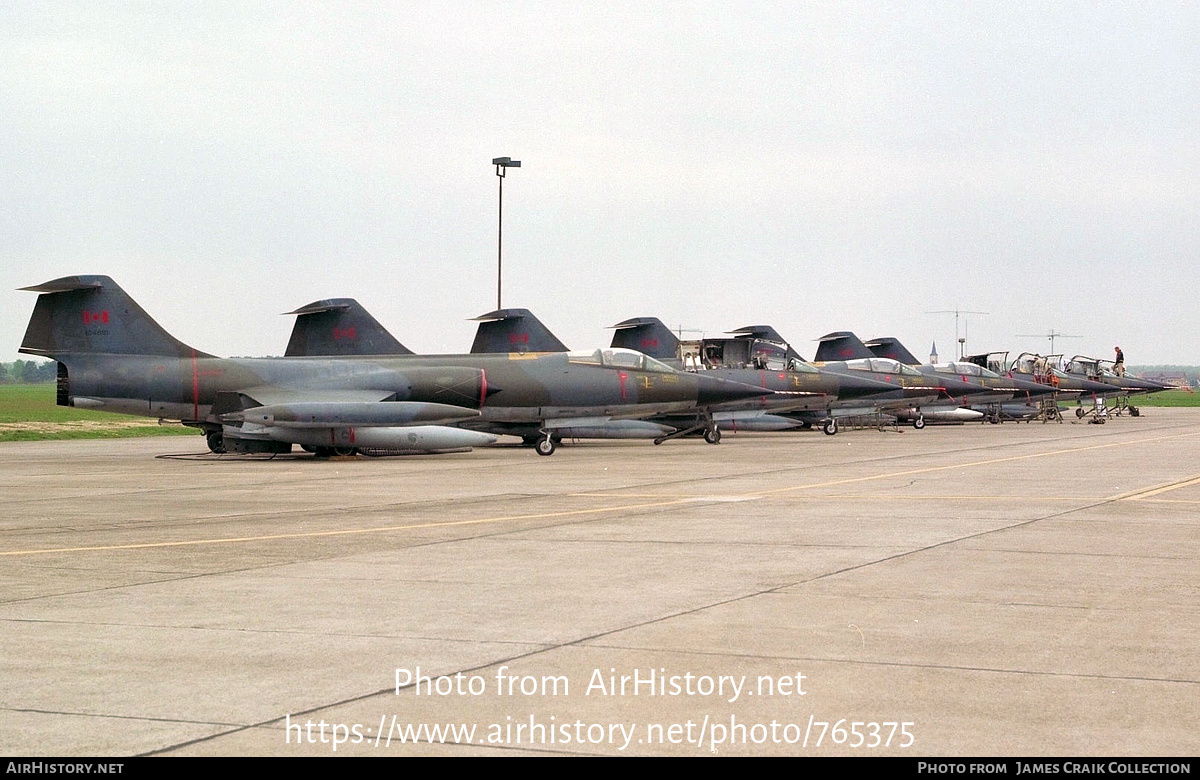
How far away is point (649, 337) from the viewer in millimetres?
44594

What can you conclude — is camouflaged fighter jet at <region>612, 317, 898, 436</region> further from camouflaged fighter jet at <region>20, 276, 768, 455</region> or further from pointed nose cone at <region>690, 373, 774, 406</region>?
camouflaged fighter jet at <region>20, 276, 768, 455</region>

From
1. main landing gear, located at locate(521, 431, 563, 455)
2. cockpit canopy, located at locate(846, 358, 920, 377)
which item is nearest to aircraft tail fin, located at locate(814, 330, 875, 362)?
cockpit canopy, located at locate(846, 358, 920, 377)

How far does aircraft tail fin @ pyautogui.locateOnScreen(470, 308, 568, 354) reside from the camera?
1569 inches

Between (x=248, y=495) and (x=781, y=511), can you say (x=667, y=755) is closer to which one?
(x=781, y=511)

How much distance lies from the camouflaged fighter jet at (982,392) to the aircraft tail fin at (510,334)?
18.0m

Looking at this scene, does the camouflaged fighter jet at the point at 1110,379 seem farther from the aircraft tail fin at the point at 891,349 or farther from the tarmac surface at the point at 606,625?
the tarmac surface at the point at 606,625

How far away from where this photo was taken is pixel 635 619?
872 cm

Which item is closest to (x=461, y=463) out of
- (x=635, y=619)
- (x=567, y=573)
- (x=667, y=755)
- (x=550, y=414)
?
(x=550, y=414)

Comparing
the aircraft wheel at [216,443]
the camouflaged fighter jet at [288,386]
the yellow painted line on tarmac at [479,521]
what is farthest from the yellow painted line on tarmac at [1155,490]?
the aircraft wheel at [216,443]

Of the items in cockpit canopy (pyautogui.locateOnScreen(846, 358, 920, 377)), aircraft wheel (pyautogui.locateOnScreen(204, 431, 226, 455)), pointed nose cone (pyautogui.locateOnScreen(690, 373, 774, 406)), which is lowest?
aircraft wheel (pyautogui.locateOnScreen(204, 431, 226, 455))

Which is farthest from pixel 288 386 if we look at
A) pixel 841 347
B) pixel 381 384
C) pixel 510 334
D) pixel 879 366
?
pixel 841 347

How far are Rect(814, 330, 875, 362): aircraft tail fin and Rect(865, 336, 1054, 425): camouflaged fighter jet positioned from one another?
265 centimetres

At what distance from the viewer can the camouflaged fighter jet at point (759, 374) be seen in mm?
40750
